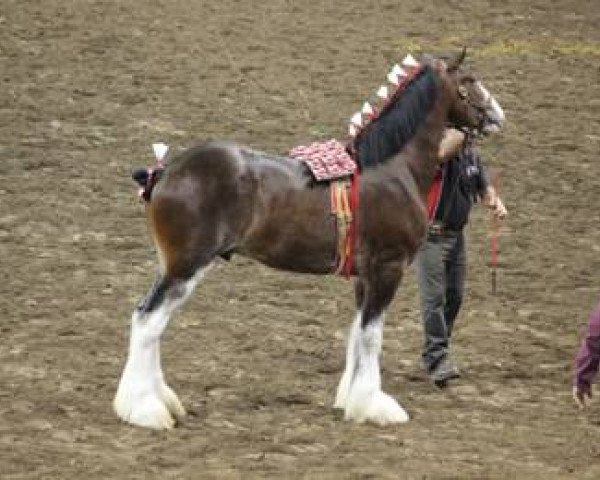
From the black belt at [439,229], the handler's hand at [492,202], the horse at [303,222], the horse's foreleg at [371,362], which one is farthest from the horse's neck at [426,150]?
the handler's hand at [492,202]

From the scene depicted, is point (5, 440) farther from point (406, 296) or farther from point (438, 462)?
point (406, 296)

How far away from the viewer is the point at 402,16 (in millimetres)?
19391

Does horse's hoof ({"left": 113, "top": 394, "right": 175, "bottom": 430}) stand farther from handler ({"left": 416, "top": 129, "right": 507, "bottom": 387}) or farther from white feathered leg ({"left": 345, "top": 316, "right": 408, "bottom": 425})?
handler ({"left": 416, "top": 129, "right": 507, "bottom": 387})

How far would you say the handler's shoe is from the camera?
8.11 meters

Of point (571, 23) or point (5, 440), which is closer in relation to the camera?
point (5, 440)

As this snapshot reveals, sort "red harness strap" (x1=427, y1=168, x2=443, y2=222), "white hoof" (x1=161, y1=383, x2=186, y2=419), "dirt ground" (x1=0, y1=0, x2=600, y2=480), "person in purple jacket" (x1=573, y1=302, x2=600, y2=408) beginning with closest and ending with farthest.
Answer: "person in purple jacket" (x1=573, y1=302, x2=600, y2=408) → "dirt ground" (x1=0, y1=0, x2=600, y2=480) → "white hoof" (x1=161, y1=383, x2=186, y2=419) → "red harness strap" (x1=427, y1=168, x2=443, y2=222)

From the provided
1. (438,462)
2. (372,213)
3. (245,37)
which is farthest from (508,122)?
(438,462)

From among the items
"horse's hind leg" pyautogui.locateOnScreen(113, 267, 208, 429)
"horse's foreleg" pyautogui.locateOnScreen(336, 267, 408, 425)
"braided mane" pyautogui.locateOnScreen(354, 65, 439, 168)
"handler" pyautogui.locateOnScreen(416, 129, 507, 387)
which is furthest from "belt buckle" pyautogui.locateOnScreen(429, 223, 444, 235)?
"horse's hind leg" pyautogui.locateOnScreen(113, 267, 208, 429)

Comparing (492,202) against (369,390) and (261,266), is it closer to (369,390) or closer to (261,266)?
(369,390)

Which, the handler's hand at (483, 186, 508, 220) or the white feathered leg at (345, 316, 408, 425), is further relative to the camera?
the handler's hand at (483, 186, 508, 220)

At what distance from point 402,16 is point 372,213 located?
12.6 metres

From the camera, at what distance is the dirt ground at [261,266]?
6783 millimetres

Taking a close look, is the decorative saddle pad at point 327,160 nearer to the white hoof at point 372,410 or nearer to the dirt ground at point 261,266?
the white hoof at point 372,410

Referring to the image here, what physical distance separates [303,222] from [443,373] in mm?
1589
